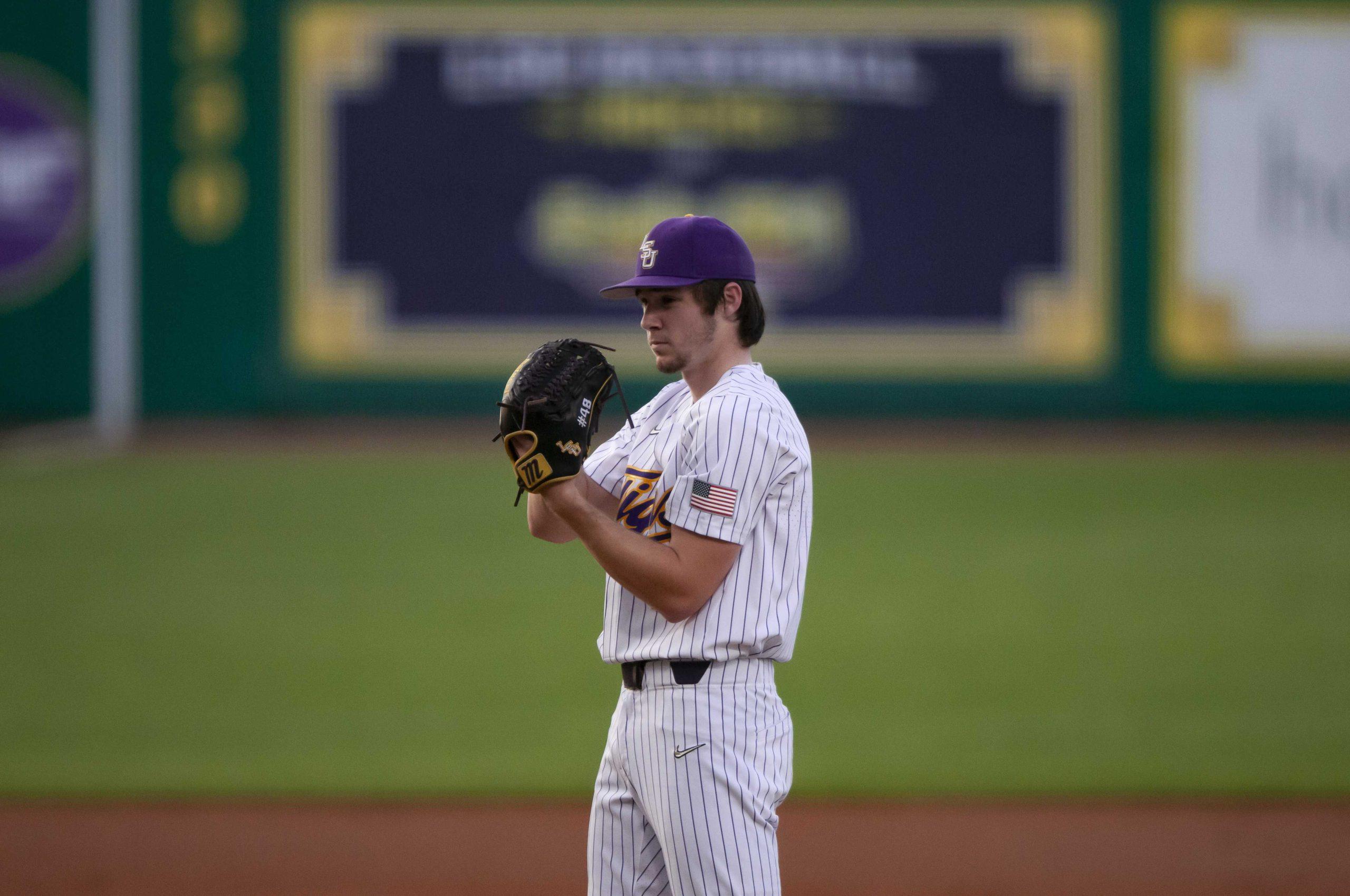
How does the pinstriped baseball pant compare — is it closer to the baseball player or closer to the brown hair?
the baseball player

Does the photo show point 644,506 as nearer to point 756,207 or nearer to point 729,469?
point 729,469

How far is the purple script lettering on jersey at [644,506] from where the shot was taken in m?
2.74

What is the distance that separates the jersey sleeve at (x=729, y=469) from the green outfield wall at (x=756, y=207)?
14.5m

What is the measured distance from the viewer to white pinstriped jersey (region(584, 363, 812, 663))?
102 inches

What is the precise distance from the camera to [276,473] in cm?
1391

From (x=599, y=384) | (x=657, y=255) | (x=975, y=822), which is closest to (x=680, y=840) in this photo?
(x=599, y=384)

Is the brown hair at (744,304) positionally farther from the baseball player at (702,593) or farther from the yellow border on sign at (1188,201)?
the yellow border on sign at (1188,201)

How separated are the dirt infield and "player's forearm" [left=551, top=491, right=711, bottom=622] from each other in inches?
86.3

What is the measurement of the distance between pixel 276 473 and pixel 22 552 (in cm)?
413

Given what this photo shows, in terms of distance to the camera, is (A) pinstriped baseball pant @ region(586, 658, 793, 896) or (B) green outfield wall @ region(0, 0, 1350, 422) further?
(B) green outfield wall @ region(0, 0, 1350, 422)

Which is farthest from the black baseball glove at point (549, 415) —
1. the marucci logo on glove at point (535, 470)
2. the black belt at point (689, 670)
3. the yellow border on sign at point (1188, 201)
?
the yellow border on sign at point (1188, 201)

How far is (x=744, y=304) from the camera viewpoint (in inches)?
108

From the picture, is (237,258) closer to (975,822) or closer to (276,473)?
(276,473)

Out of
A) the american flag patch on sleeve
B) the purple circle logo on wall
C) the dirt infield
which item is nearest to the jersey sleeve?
the american flag patch on sleeve
